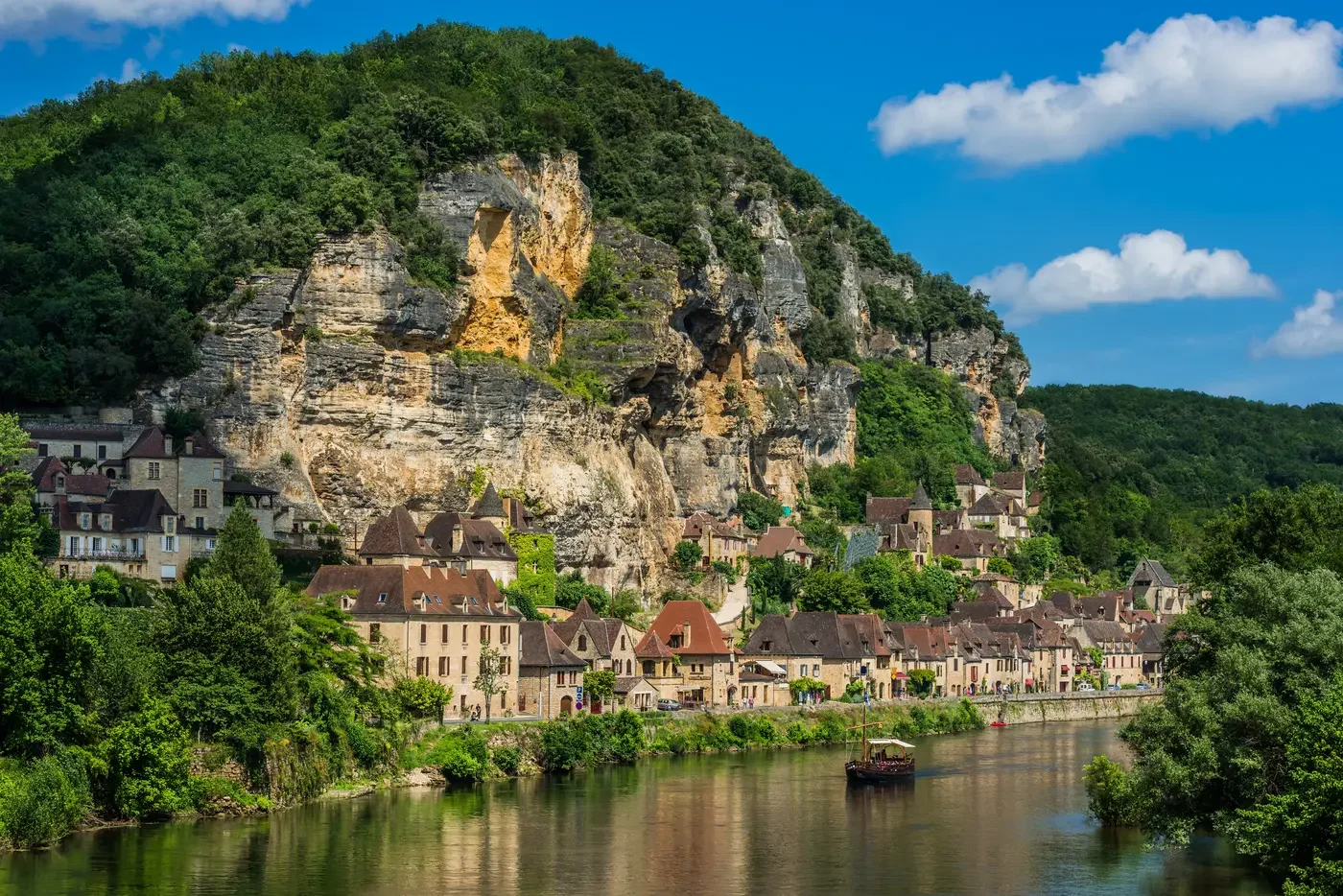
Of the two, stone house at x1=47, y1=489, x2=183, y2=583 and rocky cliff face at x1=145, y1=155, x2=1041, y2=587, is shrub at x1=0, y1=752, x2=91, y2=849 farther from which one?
rocky cliff face at x1=145, y1=155, x2=1041, y2=587

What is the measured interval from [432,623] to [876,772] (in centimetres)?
1930

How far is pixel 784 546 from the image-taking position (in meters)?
131

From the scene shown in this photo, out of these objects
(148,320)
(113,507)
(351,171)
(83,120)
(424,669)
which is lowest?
(424,669)

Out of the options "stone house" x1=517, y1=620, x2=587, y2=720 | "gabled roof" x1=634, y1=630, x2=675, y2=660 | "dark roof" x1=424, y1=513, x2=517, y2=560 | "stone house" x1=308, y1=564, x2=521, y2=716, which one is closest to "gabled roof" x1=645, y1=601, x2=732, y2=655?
"gabled roof" x1=634, y1=630, x2=675, y2=660

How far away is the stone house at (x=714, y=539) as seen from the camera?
125875 mm

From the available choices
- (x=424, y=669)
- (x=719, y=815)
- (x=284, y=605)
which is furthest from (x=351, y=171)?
(x=719, y=815)

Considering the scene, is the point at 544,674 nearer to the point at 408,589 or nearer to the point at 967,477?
the point at 408,589

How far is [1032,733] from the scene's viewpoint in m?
107

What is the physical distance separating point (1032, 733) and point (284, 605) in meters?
52.3

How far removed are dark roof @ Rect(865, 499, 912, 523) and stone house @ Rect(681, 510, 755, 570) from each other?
22.9 metres

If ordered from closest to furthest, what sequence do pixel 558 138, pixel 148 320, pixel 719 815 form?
pixel 719 815 < pixel 148 320 < pixel 558 138

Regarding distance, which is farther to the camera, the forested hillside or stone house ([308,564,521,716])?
the forested hillside

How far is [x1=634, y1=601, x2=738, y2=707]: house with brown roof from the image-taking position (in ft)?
316

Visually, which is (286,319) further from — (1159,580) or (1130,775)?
(1159,580)
